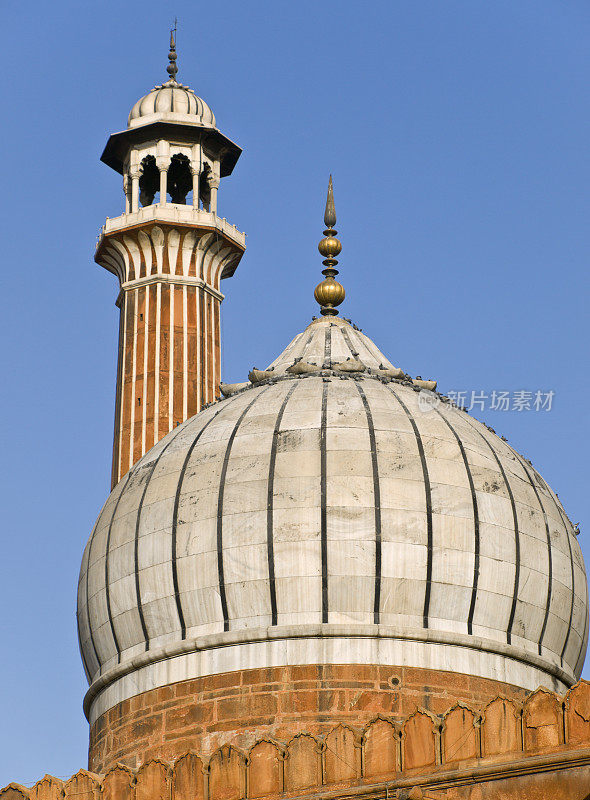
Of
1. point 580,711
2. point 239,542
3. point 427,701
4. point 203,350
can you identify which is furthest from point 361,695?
point 203,350

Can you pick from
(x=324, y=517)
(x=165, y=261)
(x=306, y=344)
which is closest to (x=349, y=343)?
(x=306, y=344)

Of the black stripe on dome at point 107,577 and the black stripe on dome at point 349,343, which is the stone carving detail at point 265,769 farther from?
the black stripe on dome at point 349,343

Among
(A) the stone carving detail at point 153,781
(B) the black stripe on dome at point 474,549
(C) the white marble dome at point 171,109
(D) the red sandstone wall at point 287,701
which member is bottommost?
(A) the stone carving detail at point 153,781

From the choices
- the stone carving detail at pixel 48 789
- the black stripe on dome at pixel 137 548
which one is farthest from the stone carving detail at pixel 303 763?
the black stripe on dome at pixel 137 548


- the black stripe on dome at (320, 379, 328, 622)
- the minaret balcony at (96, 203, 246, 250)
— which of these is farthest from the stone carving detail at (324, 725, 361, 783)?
the minaret balcony at (96, 203, 246, 250)

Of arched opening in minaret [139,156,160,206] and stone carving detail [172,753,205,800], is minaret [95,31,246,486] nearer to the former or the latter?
arched opening in minaret [139,156,160,206]

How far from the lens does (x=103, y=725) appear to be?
1609 cm

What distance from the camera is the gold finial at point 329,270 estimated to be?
19.3m

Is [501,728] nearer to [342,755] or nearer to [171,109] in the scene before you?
[342,755]

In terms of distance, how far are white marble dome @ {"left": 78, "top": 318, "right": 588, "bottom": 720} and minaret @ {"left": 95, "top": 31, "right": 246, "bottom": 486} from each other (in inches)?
436

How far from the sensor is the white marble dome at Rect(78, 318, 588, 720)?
50.1 feet

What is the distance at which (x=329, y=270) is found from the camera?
19.8 meters

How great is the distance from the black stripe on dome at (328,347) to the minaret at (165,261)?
30.1ft

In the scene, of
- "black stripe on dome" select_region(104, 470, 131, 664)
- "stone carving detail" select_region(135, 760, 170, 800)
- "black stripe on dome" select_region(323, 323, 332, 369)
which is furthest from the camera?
"black stripe on dome" select_region(323, 323, 332, 369)
